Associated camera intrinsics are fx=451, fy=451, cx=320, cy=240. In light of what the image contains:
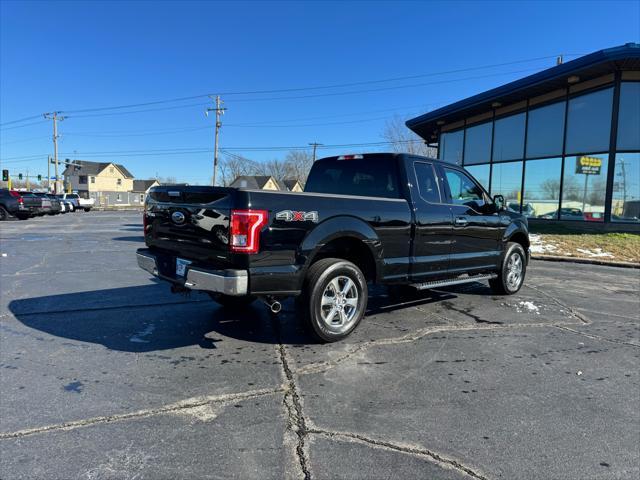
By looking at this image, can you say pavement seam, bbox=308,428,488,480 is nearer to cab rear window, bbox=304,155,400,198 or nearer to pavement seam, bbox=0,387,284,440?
pavement seam, bbox=0,387,284,440

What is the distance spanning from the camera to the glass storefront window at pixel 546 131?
17125mm

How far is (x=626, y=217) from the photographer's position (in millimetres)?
15203

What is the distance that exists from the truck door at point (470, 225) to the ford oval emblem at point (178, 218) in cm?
335

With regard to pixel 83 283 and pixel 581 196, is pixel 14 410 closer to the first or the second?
pixel 83 283

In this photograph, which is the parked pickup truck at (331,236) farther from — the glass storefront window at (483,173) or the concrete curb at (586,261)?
the glass storefront window at (483,173)

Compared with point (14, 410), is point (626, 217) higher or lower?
higher

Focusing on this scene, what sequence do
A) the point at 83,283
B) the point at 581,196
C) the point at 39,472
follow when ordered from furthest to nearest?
1. the point at 581,196
2. the point at 83,283
3. the point at 39,472

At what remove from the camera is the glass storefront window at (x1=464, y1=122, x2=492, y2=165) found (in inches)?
821

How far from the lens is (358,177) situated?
5762 mm

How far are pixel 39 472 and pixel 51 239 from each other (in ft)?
45.6

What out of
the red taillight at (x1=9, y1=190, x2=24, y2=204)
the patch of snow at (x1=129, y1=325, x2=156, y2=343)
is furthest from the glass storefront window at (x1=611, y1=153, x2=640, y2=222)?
the red taillight at (x1=9, y1=190, x2=24, y2=204)

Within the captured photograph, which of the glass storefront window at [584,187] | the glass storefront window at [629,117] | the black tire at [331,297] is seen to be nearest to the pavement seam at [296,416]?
the black tire at [331,297]

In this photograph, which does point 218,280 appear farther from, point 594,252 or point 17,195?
point 17,195

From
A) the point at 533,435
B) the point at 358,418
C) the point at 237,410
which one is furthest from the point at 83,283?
the point at 533,435
